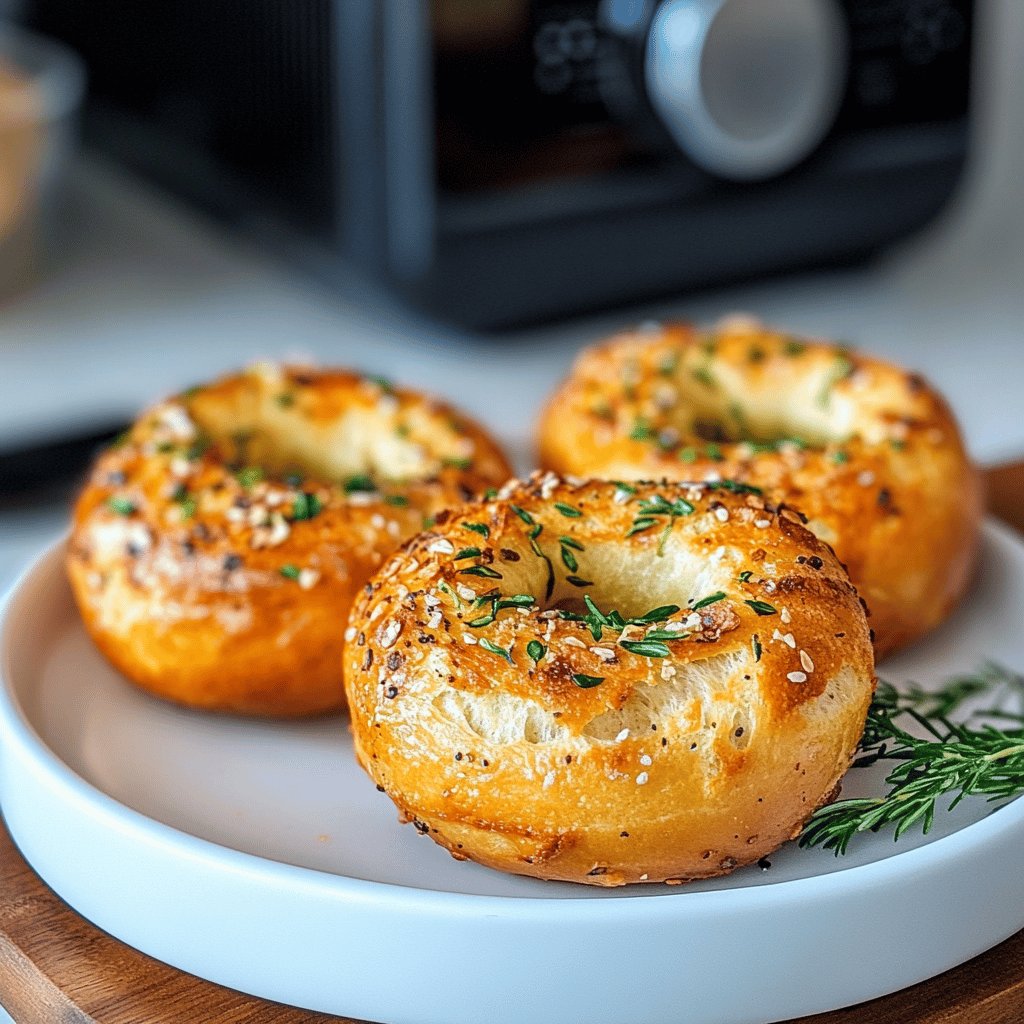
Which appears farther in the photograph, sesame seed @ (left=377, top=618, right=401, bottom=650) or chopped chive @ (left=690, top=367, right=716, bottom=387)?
chopped chive @ (left=690, top=367, right=716, bottom=387)

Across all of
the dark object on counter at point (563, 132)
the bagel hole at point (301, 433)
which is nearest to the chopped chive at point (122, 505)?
the bagel hole at point (301, 433)

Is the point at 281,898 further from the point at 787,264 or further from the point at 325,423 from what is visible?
the point at 787,264

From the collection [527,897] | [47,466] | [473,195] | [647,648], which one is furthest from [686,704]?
[473,195]

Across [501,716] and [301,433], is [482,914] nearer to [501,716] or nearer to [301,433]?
[501,716]

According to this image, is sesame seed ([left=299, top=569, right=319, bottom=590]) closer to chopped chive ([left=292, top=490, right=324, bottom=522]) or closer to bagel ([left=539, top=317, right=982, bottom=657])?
chopped chive ([left=292, top=490, right=324, bottom=522])

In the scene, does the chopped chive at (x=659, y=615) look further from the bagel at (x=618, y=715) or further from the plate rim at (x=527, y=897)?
the plate rim at (x=527, y=897)

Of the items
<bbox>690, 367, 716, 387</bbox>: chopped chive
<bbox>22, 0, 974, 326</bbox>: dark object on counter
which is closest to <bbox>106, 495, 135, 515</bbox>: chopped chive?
<bbox>690, 367, 716, 387</bbox>: chopped chive
